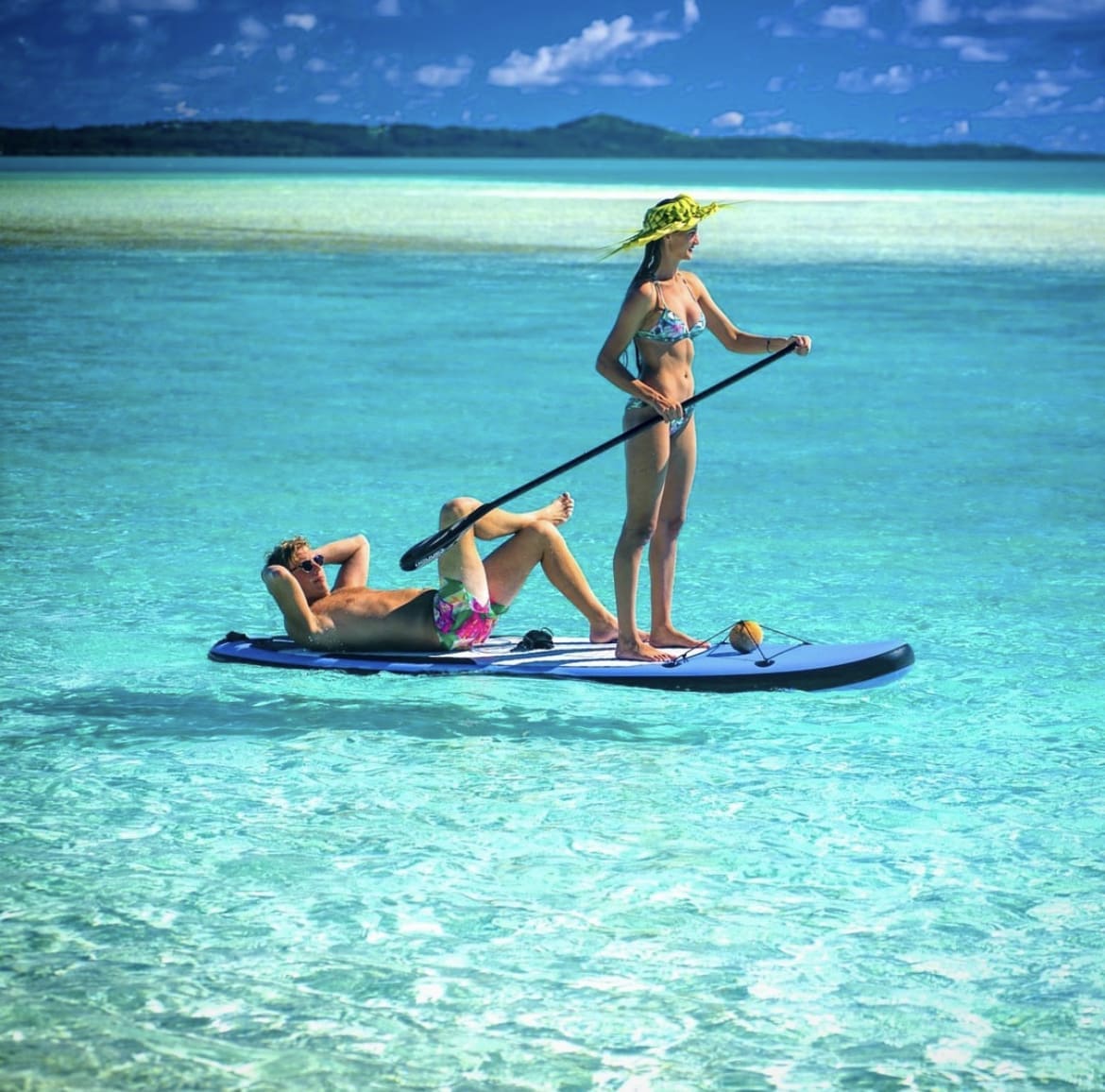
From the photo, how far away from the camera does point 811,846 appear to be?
197 inches

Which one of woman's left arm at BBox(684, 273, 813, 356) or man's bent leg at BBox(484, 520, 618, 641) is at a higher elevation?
woman's left arm at BBox(684, 273, 813, 356)

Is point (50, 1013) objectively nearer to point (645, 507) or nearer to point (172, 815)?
point (172, 815)

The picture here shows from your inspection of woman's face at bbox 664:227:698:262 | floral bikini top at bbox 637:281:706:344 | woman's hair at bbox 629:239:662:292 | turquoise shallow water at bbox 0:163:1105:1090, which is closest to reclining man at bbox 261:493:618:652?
turquoise shallow water at bbox 0:163:1105:1090

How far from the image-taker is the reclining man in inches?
243

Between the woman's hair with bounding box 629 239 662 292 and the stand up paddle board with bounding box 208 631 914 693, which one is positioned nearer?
the woman's hair with bounding box 629 239 662 292

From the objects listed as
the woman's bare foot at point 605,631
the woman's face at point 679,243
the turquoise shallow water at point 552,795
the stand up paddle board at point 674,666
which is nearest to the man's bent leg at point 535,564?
the woman's bare foot at point 605,631

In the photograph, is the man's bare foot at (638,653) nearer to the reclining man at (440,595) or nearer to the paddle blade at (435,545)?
the reclining man at (440,595)

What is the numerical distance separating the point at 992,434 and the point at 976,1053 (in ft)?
31.1

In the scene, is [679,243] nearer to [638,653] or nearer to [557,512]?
[557,512]

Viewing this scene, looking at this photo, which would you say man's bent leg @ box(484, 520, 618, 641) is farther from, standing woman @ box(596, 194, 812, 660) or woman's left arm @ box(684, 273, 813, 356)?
woman's left arm @ box(684, 273, 813, 356)

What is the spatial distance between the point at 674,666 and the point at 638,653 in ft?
0.53

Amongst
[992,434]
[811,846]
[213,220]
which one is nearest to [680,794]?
[811,846]

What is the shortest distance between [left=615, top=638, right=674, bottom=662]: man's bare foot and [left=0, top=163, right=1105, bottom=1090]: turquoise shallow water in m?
0.19

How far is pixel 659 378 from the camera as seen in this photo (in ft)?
19.7
